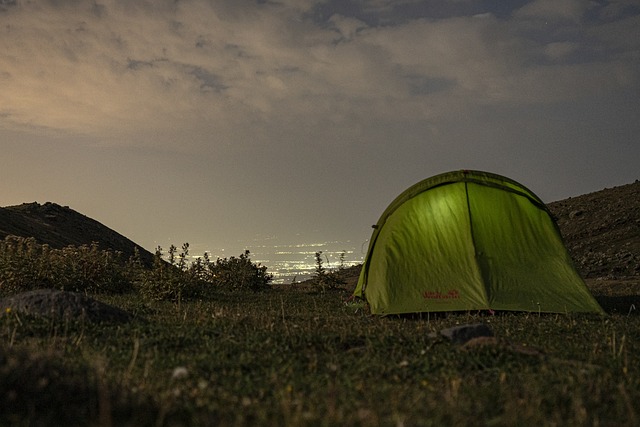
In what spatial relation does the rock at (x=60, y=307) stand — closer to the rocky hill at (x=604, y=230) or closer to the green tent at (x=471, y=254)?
the green tent at (x=471, y=254)

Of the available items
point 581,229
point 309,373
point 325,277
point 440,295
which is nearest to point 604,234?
point 581,229

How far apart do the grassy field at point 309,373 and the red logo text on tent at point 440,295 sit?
1514mm

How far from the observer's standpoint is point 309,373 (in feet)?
22.5

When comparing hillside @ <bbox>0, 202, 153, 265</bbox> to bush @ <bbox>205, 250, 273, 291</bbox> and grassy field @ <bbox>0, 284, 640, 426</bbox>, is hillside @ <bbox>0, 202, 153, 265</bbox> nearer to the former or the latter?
bush @ <bbox>205, 250, 273, 291</bbox>

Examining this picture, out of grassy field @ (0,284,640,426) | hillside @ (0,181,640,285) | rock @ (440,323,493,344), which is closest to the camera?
grassy field @ (0,284,640,426)

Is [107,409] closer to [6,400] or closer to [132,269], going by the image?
[6,400]

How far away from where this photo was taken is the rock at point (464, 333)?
8.45m

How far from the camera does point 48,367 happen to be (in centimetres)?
554

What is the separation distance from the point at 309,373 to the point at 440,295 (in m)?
6.48

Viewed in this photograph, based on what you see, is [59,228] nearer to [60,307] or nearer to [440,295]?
[60,307]

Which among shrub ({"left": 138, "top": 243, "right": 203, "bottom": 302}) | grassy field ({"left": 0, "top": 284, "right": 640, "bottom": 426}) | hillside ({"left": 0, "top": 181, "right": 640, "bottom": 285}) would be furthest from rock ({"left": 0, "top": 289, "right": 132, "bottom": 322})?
hillside ({"left": 0, "top": 181, "right": 640, "bottom": 285})

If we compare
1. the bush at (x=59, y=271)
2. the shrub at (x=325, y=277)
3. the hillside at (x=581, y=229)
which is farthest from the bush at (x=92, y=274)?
the hillside at (x=581, y=229)

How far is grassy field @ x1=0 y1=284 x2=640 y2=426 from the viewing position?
16.2 ft

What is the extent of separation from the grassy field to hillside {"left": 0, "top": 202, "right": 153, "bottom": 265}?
2157 centimetres
